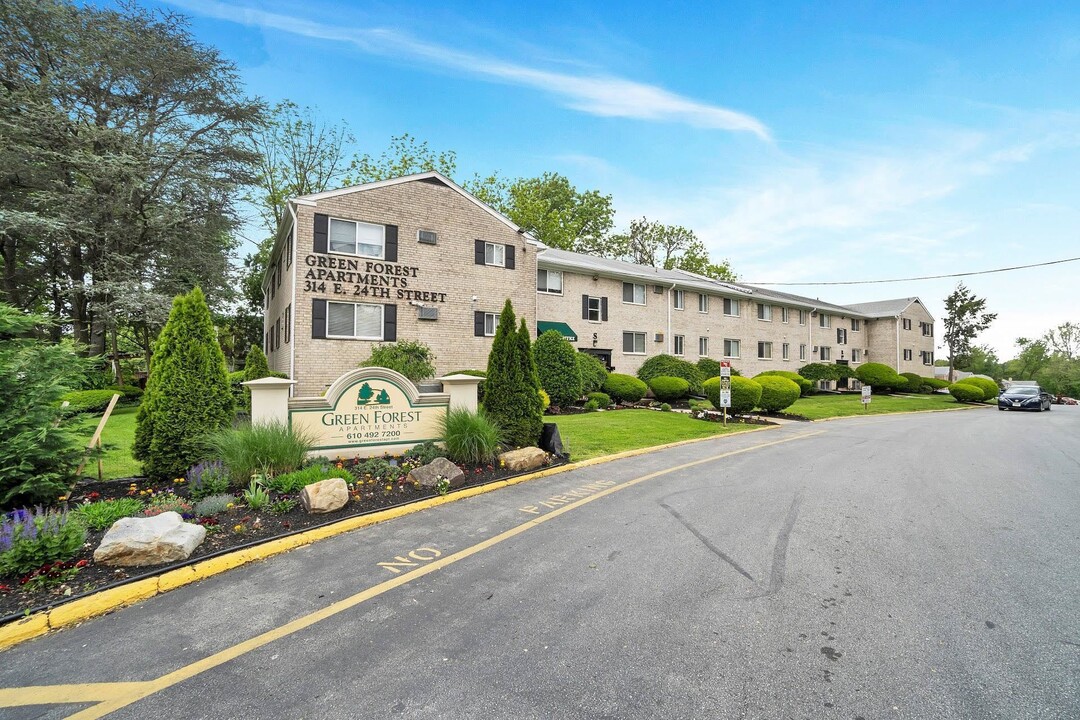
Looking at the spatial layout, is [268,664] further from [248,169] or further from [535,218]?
[535,218]

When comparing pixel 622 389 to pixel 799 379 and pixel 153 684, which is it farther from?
pixel 153 684

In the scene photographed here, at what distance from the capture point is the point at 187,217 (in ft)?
77.5

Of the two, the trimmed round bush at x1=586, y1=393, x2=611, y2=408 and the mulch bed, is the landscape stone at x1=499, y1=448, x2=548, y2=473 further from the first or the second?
the trimmed round bush at x1=586, y1=393, x2=611, y2=408

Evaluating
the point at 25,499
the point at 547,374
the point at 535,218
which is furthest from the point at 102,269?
the point at 535,218

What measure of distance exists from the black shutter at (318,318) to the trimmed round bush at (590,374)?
9489 mm

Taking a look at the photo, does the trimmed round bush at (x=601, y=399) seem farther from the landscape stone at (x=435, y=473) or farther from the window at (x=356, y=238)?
the landscape stone at (x=435, y=473)

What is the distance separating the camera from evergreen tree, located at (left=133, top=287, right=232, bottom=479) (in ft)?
21.0

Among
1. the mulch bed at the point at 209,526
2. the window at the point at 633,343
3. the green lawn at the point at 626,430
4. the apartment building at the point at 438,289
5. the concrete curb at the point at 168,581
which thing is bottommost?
the green lawn at the point at 626,430

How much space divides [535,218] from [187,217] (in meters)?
22.0

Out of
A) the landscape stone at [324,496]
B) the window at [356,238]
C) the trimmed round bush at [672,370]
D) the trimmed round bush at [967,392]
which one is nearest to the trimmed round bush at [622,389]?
the trimmed round bush at [672,370]

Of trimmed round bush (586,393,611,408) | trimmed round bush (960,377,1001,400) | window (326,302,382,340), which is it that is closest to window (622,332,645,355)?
trimmed round bush (586,393,611,408)

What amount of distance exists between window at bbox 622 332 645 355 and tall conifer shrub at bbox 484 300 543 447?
688 inches

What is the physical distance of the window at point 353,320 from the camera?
A: 1692 cm

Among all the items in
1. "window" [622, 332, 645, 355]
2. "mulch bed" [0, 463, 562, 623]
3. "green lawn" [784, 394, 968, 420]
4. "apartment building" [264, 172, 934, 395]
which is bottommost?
"green lawn" [784, 394, 968, 420]
